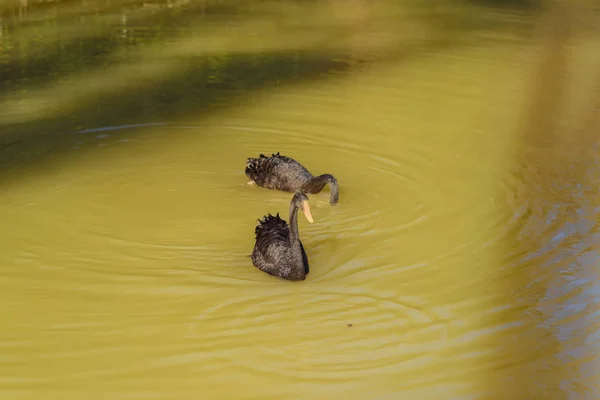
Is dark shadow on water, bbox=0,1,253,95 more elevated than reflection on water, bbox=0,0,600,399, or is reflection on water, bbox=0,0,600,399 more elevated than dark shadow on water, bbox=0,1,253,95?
dark shadow on water, bbox=0,1,253,95

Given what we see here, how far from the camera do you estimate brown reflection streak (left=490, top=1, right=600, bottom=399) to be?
583 centimetres

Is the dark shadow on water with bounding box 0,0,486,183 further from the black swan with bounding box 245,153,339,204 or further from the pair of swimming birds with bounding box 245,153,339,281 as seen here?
the pair of swimming birds with bounding box 245,153,339,281

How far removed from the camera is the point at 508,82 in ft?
46.7

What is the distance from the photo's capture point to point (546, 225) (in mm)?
8258

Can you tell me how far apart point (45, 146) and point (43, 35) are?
21.5ft

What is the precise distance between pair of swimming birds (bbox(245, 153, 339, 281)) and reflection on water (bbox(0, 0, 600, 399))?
0.41 feet

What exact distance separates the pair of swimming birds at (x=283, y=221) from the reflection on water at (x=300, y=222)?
0.41 feet

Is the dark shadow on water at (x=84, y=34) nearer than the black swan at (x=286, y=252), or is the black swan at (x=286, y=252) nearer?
Result: the black swan at (x=286, y=252)

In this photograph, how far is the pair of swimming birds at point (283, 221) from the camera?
695 centimetres

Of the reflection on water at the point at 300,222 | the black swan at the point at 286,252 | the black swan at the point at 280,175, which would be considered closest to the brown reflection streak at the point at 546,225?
the reflection on water at the point at 300,222

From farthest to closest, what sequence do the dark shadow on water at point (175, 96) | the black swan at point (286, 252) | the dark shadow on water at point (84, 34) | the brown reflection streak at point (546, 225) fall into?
the dark shadow on water at point (84, 34) < the dark shadow on water at point (175, 96) < the black swan at point (286, 252) < the brown reflection streak at point (546, 225)

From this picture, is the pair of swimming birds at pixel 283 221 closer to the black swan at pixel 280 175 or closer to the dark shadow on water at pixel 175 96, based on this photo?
the black swan at pixel 280 175

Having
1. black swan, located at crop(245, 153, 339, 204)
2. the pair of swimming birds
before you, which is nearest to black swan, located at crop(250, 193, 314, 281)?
the pair of swimming birds

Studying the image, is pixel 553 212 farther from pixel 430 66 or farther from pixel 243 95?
pixel 430 66
